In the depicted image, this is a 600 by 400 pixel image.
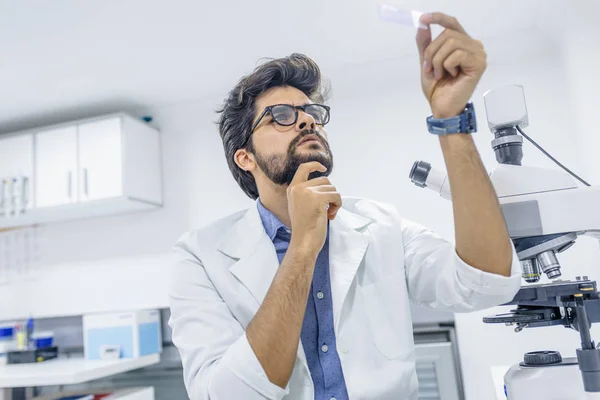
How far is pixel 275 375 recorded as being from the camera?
1.05 meters

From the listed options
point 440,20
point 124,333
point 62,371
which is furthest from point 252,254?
point 124,333

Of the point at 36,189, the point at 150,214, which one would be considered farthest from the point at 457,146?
the point at 36,189

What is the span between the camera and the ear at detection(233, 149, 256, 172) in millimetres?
1634

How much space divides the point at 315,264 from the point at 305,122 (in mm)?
421

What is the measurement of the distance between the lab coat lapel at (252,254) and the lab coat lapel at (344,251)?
16 cm

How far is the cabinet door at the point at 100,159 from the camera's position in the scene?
10.4ft

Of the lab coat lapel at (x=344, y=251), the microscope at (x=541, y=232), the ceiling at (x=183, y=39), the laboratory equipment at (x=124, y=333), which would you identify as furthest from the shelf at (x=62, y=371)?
the microscope at (x=541, y=232)

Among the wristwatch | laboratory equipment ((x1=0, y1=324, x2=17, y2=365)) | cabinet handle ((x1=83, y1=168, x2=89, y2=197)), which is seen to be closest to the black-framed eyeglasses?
the wristwatch

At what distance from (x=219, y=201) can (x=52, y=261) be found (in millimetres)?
1411

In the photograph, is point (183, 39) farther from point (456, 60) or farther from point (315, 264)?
point (456, 60)

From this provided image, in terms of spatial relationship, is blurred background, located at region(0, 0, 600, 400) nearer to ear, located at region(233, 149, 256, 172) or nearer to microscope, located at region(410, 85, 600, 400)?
ear, located at region(233, 149, 256, 172)

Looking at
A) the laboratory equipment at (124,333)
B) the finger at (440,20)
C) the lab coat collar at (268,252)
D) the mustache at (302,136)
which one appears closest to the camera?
the finger at (440,20)

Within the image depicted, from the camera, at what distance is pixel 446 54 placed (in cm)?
89

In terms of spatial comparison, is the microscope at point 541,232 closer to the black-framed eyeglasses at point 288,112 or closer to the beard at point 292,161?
the beard at point 292,161
